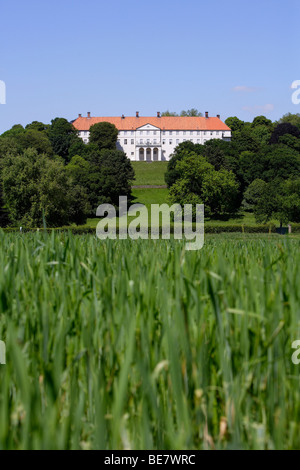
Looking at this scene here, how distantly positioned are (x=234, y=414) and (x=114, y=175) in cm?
8722

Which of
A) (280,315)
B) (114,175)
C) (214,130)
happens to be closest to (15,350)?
(280,315)

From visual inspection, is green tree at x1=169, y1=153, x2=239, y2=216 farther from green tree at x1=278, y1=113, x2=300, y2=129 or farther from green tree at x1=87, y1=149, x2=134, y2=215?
green tree at x1=278, y1=113, x2=300, y2=129

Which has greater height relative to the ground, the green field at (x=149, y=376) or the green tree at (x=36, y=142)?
the green tree at (x=36, y=142)

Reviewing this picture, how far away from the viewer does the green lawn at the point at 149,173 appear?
10619 centimetres

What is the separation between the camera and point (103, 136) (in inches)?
Result: 5236

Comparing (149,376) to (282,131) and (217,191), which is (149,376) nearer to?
(217,191)

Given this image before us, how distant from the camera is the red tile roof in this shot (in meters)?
151

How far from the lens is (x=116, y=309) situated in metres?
1.69

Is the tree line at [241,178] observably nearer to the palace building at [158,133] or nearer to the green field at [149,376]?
the palace building at [158,133]

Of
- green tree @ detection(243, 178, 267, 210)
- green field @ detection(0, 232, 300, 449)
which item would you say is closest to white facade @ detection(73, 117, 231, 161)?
green tree @ detection(243, 178, 267, 210)

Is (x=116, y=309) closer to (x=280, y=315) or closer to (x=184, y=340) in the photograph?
(x=184, y=340)

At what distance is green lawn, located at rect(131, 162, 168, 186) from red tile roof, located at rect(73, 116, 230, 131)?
3156 centimetres

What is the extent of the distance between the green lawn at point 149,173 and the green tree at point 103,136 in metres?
11.0

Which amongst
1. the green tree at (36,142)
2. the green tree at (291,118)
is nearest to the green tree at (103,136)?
the green tree at (36,142)
